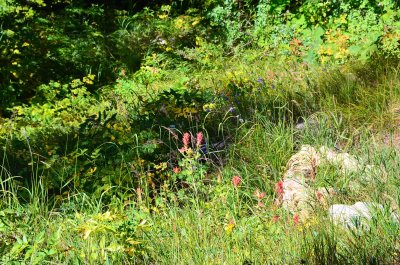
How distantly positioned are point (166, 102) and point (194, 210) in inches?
95.2

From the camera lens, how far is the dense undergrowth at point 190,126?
3176mm

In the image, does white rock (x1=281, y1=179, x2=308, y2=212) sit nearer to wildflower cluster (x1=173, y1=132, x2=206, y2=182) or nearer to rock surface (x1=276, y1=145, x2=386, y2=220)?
rock surface (x1=276, y1=145, x2=386, y2=220)

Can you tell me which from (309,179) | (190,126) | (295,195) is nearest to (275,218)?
(295,195)

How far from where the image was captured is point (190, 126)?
5.46 meters

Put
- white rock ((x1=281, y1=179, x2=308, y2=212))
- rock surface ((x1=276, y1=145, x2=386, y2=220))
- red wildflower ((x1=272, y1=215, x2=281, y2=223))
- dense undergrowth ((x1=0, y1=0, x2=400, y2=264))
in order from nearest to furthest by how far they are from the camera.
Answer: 1. dense undergrowth ((x1=0, y1=0, x2=400, y2=264))
2. red wildflower ((x1=272, y1=215, x2=281, y2=223))
3. rock surface ((x1=276, y1=145, x2=386, y2=220))
4. white rock ((x1=281, y1=179, x2=308, y2=212))

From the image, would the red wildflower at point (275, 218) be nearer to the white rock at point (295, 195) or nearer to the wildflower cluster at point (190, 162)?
the white rock at point (295, 195)

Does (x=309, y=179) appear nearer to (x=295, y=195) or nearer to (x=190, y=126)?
(x=295, y=195)

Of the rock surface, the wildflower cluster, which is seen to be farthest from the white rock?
the wildflower cluster

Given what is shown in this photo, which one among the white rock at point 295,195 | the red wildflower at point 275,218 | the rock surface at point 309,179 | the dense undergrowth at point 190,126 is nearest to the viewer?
the dense undergrowth at point 190,126

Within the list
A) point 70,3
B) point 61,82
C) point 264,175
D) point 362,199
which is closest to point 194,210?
point 264,175

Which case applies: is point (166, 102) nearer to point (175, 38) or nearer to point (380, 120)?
point (380, 120)

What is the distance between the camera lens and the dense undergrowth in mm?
3176

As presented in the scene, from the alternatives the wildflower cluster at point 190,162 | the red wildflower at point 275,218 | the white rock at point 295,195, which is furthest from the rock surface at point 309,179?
the wildflower cluster at point 190,162

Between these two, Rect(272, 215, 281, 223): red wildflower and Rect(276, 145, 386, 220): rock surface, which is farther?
Rect(276, 145, 386, 220): rock surface
